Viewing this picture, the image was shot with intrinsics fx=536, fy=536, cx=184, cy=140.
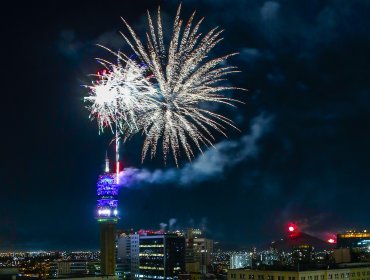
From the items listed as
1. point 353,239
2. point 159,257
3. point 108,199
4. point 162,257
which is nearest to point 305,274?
point 108,199

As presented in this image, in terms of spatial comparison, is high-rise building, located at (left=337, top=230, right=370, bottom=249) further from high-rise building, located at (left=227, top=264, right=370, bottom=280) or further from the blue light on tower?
high-rise building, located at (left=227, top=264, right=370, bottom=280)

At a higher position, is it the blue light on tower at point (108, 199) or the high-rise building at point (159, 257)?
the blue light on tower at point (108, 199)

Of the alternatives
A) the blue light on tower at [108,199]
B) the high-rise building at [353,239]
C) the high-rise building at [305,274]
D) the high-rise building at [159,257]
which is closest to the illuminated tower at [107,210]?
the blue light on tower at [108,199]

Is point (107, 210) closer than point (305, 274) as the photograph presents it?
No

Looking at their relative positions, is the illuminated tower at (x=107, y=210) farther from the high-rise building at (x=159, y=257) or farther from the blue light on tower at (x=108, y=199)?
the high-rise building at (x=159, y=257)

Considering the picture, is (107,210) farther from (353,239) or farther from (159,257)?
(353,239)

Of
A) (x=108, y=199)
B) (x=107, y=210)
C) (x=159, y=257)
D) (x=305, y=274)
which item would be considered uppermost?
(x=108, y=199)

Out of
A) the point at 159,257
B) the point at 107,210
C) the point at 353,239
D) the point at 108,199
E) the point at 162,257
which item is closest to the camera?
the point at 107,210

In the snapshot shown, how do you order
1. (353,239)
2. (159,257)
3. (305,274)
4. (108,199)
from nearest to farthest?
(305,274)
(108,199)
(159,257)
(353,239)

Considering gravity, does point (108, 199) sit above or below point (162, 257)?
above

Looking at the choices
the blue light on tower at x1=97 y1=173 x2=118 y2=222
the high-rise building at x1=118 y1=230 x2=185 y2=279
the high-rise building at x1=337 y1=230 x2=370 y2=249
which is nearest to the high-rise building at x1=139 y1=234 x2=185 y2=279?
the high-rise building at x1=118 y1=230 x2=185 y2=279
